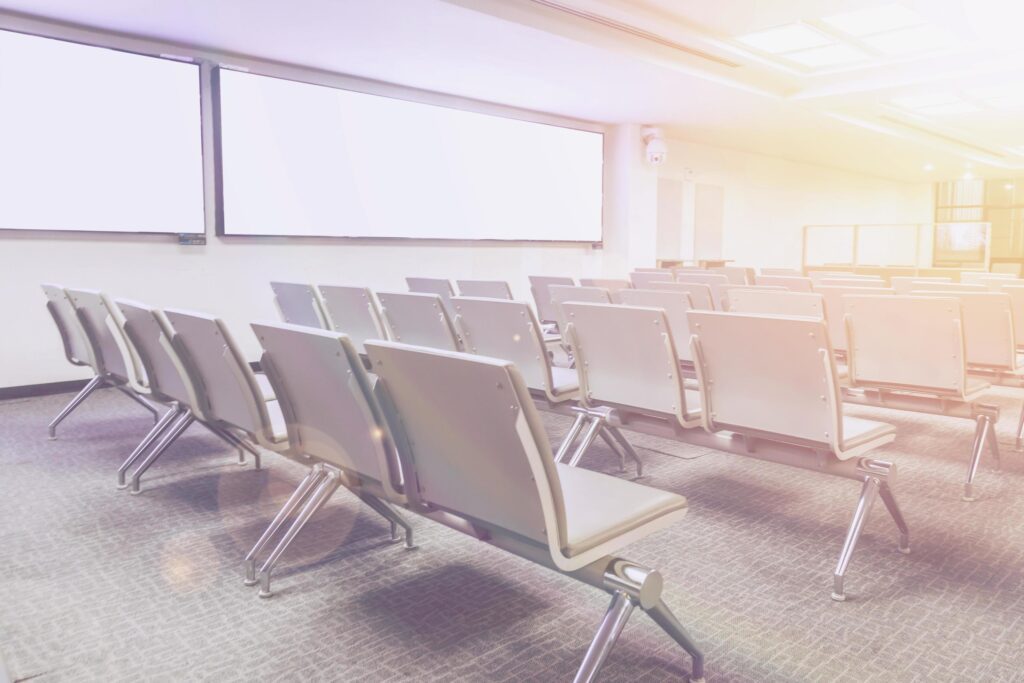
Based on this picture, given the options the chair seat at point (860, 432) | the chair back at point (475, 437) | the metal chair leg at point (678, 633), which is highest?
the chair back at point (475, 437)

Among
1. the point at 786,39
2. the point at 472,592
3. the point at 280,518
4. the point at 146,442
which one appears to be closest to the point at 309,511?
the point at 280,518

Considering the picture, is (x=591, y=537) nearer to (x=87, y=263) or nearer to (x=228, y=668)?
(x=228, y=668)

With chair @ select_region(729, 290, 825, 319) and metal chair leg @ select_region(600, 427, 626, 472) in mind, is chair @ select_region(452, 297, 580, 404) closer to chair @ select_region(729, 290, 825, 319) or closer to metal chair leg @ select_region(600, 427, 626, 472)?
metal chair leg @ select_region(600, 427, 626, 472)

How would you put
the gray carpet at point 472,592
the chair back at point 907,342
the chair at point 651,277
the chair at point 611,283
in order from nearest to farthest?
the gray carpet at point 472,592
the chair back at point 907,342
the chair at point 611,283
the chair at point 651,277

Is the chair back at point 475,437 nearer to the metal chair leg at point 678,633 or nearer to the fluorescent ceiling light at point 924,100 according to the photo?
the metal chair leg at point 678,633

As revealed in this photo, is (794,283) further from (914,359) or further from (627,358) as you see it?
(627,358)

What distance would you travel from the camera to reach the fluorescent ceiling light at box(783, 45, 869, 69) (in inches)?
279

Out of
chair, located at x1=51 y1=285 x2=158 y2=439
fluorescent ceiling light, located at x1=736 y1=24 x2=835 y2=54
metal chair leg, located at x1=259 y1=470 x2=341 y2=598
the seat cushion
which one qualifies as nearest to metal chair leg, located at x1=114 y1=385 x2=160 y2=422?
chair, located at x1=51 y1=285 x2=158 y2=439

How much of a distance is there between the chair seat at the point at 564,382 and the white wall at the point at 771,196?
25.3ft

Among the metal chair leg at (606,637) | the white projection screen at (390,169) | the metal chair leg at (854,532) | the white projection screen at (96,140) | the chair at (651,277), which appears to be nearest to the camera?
the metal chair leg at (606,637)

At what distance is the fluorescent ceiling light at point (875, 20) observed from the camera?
235 inches

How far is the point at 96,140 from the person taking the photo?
18.6 feet

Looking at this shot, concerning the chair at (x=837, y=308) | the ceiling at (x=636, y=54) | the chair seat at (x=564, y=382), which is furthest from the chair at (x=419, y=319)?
the ceiling at (x=636, y=54)

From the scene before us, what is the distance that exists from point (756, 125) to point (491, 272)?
4184mm
